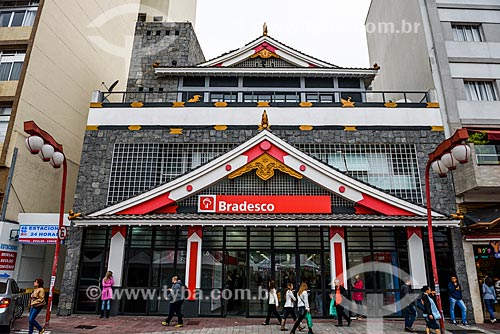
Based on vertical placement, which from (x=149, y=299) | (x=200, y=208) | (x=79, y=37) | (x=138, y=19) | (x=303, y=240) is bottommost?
(x=149, y=299)

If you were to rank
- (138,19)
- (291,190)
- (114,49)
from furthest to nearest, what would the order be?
(138,19), (114,49), (291,190)

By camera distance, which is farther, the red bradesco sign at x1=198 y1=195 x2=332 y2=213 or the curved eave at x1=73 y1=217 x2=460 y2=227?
the red bradesco sign at x1=198 y1=195 x2=332 y2=213

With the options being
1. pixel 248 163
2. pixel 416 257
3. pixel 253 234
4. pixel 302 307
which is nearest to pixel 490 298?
pixel 416 257

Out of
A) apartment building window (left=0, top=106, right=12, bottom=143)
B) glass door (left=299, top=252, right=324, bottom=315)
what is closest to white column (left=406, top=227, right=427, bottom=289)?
glass door (left=299, top=252, right=324, bottom=315)

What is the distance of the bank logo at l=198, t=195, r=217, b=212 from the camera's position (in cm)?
1473

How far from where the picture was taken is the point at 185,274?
47.8 ft

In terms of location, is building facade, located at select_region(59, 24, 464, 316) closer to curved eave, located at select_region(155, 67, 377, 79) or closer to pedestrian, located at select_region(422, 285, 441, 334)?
curved eave, located at select_region(155, 67, 377, 79)

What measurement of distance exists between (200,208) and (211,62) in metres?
9.16

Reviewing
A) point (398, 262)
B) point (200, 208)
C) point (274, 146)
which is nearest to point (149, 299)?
point (200, 208)

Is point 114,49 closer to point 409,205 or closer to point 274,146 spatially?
point 274,146

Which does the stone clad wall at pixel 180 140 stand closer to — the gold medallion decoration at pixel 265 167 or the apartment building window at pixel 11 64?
the gold medallion decoration at pixel 265 167

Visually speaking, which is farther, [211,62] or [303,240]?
[211,62]

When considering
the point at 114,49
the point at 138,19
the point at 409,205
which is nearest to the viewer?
the point at 409,205

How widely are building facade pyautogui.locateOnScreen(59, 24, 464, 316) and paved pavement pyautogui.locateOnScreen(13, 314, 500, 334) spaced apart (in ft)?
2.73
